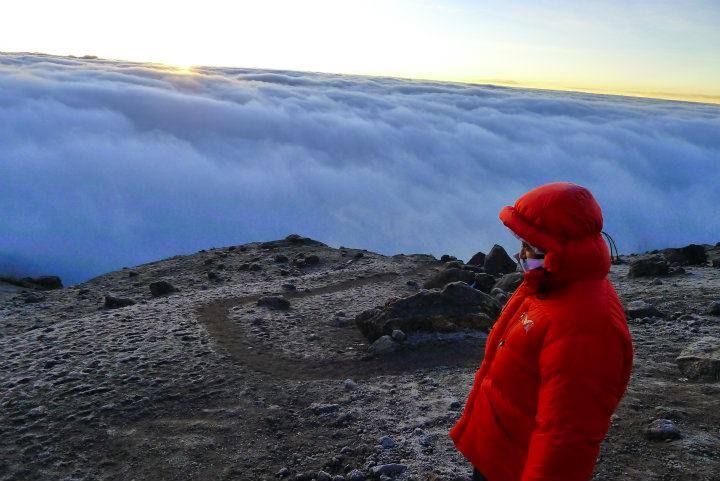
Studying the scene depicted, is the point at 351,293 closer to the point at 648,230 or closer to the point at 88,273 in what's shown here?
the point at 88,273

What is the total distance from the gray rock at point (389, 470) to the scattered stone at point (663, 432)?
5.86 feet

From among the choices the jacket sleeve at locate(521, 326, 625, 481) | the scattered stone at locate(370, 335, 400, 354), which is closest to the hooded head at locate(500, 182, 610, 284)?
the jacket sleeve at locate(521, 326, 625, 481)

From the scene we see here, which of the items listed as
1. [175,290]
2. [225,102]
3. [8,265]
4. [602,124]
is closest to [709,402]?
[175,290]

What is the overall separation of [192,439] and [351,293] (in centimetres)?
430

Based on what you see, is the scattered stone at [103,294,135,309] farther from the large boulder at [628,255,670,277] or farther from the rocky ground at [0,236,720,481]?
the large boulder at [628,255,670,277]

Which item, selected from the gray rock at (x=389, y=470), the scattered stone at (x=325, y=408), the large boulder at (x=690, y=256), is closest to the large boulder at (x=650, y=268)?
the large boulder at (x=690, y=256)

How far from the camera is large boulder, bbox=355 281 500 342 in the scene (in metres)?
6.79

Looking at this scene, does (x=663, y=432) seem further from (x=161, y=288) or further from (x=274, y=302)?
(x=161, y=288)

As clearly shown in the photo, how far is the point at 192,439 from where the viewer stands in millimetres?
4934

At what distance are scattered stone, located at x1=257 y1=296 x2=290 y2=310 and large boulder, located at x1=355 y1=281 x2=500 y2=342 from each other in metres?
1.37

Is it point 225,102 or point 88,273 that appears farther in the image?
point 225,102

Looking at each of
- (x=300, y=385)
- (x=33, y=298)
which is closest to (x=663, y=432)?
(x=300, y=385)

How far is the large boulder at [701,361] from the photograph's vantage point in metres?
5.45

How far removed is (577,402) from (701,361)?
13.2 ft
